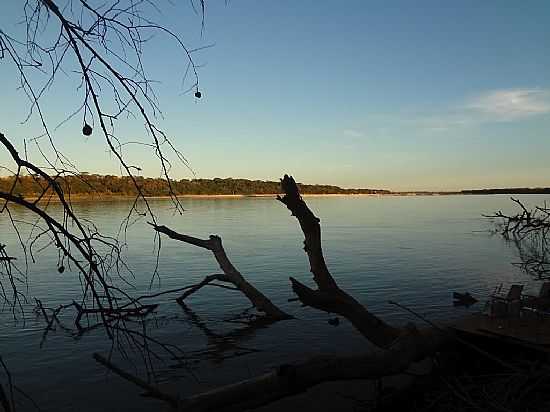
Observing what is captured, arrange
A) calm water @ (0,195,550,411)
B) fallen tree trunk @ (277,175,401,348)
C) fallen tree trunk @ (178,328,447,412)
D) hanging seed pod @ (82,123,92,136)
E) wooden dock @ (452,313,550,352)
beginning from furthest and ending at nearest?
1. calm water @ (0,195,550,411)
2. wooden dock @ (452,313,550,352)
3. fallen tree trunk @ (277,175,401,348)
4. fallen tree trunk @ (178,328,447,412)
5. hanging seed pod @ (82,123,92,136)

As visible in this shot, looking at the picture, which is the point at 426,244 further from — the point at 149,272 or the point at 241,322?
the point at 241,322

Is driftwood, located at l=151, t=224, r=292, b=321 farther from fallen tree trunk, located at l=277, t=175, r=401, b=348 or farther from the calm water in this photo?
fallen tree trunk, located at l=277, t=175, r=401, b=348

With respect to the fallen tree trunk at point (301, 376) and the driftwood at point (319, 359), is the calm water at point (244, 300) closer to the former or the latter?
the fallen tree trunk at point (301, 376)

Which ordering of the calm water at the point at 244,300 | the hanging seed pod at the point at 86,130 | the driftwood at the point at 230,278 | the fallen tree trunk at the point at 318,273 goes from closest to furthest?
1. the hanging seed pod at the point at 86,130
2. the fallen tree trunk at the point at 318,273
3. the calm water at the point at 244,300
4. the driftwood at the point at 230,278

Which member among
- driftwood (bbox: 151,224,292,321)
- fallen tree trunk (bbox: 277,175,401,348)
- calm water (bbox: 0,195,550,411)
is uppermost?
fallen tree trunk (bbox: 277,175,401,348)

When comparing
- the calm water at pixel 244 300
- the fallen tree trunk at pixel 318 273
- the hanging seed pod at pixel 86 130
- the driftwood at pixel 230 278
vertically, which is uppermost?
the hanging seed pod at pixel 86 130

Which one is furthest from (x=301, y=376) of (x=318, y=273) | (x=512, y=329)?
(x=512, y=329)

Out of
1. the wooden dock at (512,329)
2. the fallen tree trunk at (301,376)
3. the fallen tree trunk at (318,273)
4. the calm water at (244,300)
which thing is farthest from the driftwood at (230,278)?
the fallen tree trunk at (301,376)

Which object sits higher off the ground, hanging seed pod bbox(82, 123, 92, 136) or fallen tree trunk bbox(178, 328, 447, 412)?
hanging seed pod bbox(82, 123, 92, 136)

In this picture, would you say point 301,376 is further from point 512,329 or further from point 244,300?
point 244,300

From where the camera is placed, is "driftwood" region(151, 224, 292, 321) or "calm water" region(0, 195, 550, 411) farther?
"driftwood" region(151, 224, 292, 321)

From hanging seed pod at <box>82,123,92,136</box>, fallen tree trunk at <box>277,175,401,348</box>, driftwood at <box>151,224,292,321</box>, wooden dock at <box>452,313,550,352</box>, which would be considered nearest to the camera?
hanging seed pod at <box>82,123,92,136</box>

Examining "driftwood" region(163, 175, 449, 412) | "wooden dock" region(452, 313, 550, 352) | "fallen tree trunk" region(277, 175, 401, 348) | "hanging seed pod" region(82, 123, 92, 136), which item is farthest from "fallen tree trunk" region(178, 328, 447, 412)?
"wooden dock" region(452, 313, 550, 352)

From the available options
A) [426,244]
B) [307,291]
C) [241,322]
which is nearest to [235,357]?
[241,322]
